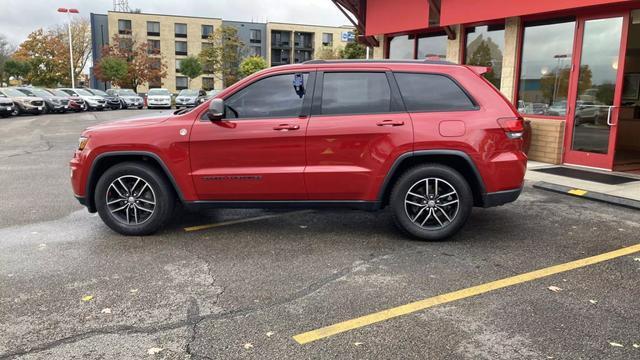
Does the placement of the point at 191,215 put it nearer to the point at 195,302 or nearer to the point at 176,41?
the point at 195,302

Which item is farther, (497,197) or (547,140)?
(547,140)

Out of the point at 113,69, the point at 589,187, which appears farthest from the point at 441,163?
the point at 113,69

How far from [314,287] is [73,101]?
32.1m

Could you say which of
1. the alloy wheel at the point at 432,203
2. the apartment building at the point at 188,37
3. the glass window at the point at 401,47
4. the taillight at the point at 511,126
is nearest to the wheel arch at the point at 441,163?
the alloy wheel at the point at 432,203

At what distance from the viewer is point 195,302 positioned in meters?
4.04

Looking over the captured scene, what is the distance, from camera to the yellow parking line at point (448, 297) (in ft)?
11.6

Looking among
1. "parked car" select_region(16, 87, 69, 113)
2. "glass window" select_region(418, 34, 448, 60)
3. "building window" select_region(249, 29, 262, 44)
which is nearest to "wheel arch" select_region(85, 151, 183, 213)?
"glass window" select_region(418, 34, 448, 60)

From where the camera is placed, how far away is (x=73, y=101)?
3225 centimetres

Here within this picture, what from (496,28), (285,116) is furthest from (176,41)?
(285,116)

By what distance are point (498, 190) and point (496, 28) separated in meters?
7.58

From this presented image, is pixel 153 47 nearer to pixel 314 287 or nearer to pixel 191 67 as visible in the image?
pixel 191 67

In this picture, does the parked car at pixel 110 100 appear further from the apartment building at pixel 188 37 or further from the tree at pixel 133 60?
the apartment building at pixel 188 37

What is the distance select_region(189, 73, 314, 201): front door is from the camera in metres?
5.40

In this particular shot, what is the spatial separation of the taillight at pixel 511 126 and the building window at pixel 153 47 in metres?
63.6
